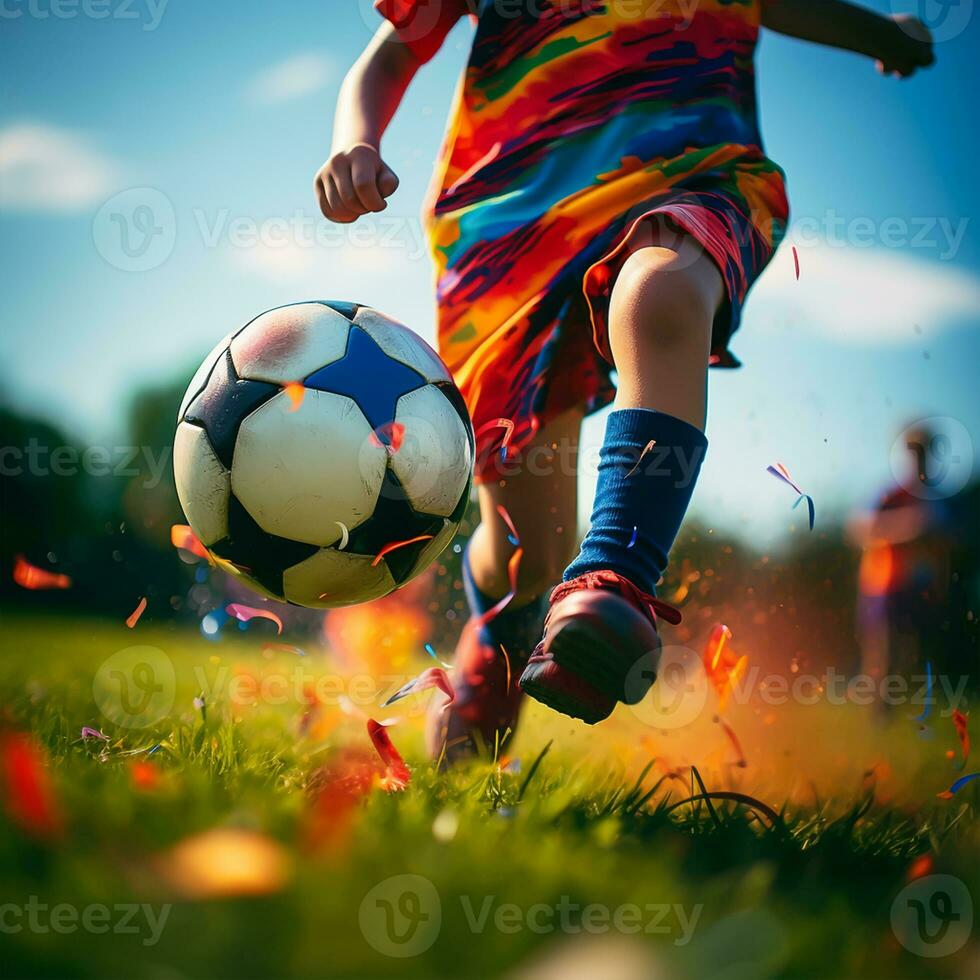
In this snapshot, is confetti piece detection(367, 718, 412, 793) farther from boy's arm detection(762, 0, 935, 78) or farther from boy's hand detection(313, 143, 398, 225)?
boy's arm detection(762, 0, 935, 78)

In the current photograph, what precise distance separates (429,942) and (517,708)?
52.0 inches

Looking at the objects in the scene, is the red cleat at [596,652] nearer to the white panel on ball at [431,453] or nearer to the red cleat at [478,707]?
the white panel on ball at [431,453]

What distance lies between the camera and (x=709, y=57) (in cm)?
205

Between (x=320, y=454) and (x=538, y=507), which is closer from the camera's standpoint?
(x=320, y=454)

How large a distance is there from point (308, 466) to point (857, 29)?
1.72 m

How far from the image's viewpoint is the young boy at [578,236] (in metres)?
1.63

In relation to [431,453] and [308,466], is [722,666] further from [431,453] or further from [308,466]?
[308,466]

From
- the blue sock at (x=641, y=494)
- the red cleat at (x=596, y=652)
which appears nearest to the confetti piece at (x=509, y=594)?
the blue sock at (x=641, y=494)

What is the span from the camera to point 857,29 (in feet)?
7.48

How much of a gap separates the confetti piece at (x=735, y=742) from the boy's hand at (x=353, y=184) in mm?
1543

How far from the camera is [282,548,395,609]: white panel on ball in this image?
1.79m

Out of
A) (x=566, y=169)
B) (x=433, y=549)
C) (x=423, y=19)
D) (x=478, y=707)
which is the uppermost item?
(x=423, y=19)

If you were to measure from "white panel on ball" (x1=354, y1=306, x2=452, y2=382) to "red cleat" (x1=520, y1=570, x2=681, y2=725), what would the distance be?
61 cm

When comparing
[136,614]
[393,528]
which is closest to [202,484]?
[393,528]
